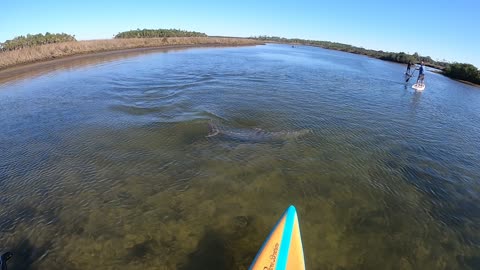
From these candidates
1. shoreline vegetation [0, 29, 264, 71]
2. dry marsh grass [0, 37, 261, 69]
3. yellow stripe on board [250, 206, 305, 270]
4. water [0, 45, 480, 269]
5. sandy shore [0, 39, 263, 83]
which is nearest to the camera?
yellow stripe on board [250, 206, 305, 270]

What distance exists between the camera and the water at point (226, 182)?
273 inches

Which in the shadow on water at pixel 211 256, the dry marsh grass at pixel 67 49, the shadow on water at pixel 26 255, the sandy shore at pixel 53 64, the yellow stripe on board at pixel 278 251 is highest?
the dry marsh grass at pixel 67 49

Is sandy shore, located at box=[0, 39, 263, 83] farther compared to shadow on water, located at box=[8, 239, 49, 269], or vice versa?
sandy shore, located at box=[0, 39, 263, 83]

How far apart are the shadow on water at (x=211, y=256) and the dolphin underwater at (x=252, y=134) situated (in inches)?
254

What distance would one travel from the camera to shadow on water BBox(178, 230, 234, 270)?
6340 mm

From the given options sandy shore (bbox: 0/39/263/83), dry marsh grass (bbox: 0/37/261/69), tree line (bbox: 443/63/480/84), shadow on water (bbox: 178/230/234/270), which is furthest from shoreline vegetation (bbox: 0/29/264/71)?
tree line (bbox: 443/63/480/84)

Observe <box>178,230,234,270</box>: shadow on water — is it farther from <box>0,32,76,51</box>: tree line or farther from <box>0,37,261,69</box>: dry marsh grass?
<box>0,32,76,51</box>: tree line

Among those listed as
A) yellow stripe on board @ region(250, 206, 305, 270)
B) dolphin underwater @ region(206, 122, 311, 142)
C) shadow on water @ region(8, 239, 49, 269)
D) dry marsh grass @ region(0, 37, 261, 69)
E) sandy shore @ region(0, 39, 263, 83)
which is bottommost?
shadow on water @ region(8, 239, 49, 269)

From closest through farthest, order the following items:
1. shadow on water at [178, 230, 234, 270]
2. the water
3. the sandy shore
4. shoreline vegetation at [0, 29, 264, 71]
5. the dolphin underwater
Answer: shadow on water at [178, 230, 234, 270] < the water < the dolphin underwater < the sandy shore < shoreline vegetation at [0, 29, 264, 71]

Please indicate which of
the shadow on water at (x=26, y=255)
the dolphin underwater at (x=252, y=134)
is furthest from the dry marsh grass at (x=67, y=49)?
the shadow on water at (x=26, y=255)

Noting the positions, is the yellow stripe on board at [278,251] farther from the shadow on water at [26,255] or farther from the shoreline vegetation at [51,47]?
the shoreline vegetation at [51,47]

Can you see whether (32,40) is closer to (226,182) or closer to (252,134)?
(252,134)

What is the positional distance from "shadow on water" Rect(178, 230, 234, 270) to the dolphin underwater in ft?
21.2

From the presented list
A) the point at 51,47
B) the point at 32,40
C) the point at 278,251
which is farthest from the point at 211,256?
the point at 32,40
